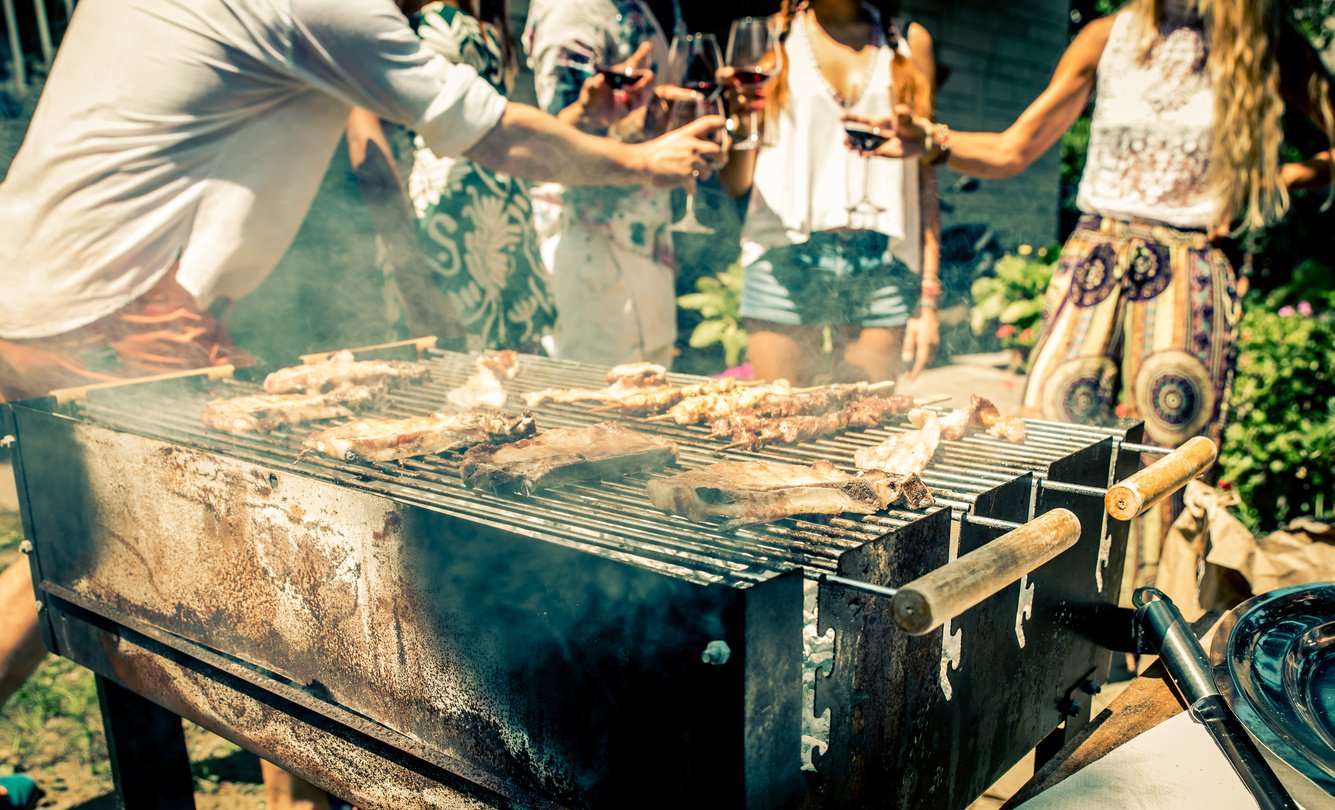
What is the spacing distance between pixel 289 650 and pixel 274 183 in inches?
78.4

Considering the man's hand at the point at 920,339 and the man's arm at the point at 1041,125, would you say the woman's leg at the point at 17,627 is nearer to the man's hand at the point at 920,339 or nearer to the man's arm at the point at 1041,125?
the man's hand at the point at 920,339

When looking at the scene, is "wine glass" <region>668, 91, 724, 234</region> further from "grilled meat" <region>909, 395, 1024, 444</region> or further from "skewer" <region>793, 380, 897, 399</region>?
"grilled meat" <region>909, 395, 1024, 444</region>

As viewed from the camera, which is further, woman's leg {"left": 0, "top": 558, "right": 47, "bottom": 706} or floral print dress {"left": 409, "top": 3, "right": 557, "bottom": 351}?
floral print dress {"left": 409, "top": 3, "right": 557, "bottom": 351}

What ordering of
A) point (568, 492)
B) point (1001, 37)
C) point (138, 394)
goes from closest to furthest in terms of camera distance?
point (568, 492) < point (138, 394) < point (1001, 37)

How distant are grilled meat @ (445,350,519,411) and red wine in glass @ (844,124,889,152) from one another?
1576 mm

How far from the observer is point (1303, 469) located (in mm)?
5562

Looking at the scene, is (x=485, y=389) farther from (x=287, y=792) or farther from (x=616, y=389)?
(x=287, y=792)

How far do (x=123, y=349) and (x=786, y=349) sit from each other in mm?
2960

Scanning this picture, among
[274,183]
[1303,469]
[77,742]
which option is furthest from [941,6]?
[77,742]

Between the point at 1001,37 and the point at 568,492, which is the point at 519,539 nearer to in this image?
the point at 568,492

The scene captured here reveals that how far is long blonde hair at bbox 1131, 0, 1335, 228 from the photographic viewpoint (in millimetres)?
3797

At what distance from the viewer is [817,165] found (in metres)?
4.30

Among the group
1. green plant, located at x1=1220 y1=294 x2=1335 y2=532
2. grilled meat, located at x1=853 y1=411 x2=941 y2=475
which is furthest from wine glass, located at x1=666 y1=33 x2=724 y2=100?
green plant, located at x1=1220 y1=294 x2=1335 y2=532

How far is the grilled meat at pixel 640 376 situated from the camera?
122 inches
